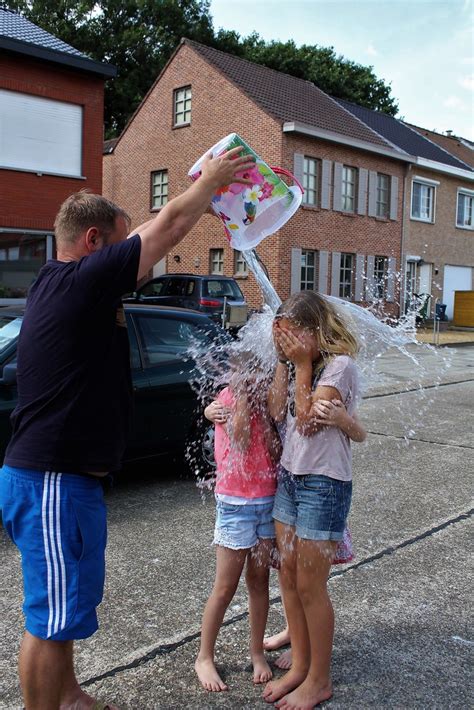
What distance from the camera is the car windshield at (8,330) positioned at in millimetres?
4891

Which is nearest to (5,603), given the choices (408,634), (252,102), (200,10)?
(408,634)

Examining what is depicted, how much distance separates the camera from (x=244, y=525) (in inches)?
107

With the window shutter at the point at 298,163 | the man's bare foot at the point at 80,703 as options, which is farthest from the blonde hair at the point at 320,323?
the window shutter at the point at 298,163

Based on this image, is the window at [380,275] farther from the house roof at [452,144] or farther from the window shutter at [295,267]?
the house roof at [452,144]

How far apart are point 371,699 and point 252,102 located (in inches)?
868

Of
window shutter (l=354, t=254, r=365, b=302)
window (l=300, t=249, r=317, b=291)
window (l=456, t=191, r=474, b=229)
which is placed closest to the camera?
window (l=300, t=249, r=317, b=291)

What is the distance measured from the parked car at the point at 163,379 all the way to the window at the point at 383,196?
2160cm

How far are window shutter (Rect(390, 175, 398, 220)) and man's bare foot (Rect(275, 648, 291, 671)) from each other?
2496 centimetres

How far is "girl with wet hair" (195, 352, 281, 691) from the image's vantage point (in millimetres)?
2695

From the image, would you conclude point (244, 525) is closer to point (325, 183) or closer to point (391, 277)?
point (325, 183)

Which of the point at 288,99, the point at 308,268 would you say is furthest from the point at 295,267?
the point at 288,99

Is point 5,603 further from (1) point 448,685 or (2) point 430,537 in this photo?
(2) point 430,537

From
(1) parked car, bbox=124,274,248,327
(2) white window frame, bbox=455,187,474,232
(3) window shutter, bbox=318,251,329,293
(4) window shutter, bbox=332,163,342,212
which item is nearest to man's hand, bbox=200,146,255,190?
(1) parked car, bbox=124,274,248,327

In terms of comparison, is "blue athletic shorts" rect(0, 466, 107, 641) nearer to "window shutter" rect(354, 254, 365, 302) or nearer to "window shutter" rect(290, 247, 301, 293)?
"window shutter" rect(290, 247, 301, 293)
